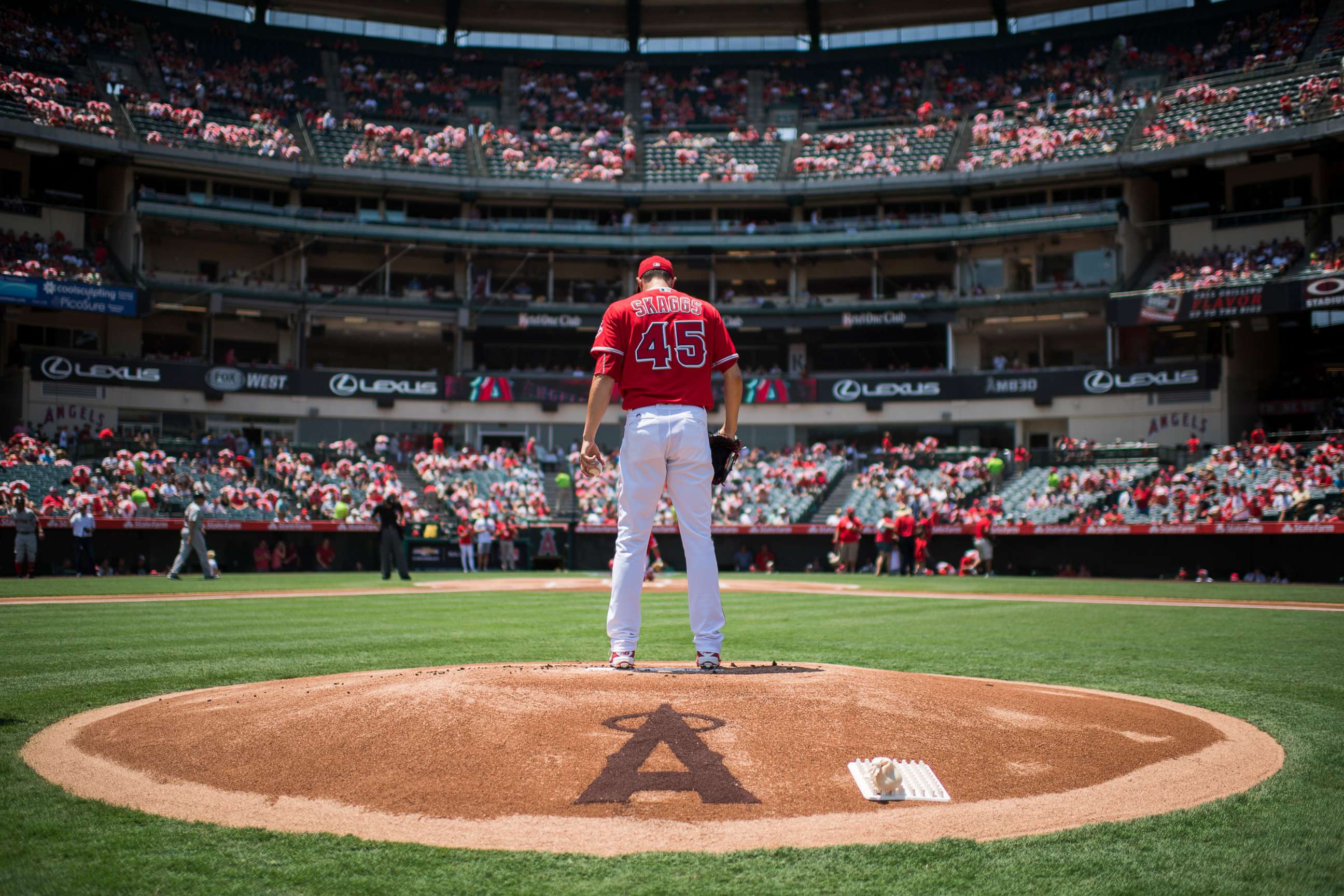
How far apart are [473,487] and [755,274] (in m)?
20.3

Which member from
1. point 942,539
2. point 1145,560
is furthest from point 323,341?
point 1145,560

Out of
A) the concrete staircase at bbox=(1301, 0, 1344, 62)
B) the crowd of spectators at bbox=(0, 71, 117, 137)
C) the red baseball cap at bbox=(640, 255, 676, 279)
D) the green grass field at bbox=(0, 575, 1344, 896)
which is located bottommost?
the green grass field at bbox=(0, 575, 1344, 896)

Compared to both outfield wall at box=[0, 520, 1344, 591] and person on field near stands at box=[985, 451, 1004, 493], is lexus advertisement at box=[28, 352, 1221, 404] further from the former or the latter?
outfield wall at box=[0, 520, 1344, 591]

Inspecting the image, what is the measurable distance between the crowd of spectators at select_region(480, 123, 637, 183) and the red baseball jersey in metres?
42.2

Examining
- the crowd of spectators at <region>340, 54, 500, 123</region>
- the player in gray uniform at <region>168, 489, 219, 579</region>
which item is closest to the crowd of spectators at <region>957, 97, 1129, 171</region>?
the crowd of spectators at <region>340, 54, 500, 123</region>

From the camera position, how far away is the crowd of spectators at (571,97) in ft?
167

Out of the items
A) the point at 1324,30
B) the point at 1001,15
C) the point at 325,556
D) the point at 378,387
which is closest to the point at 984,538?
the point at 325,556

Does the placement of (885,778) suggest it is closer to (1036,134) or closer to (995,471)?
(995,471)

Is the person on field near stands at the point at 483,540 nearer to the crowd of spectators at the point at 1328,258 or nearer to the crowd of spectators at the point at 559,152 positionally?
the crowd of spectators at the point at 559,152

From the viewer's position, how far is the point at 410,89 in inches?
1988

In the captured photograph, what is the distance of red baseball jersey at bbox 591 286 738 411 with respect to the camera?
20.9 ft

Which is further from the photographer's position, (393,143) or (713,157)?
(713,157)

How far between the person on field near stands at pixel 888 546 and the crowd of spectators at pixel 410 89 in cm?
3227

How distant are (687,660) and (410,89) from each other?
48375mm
